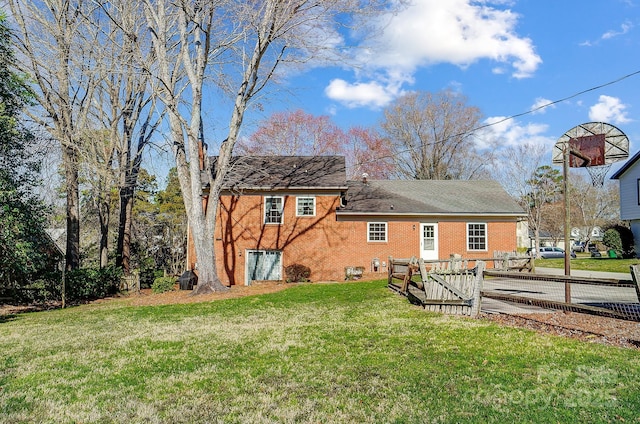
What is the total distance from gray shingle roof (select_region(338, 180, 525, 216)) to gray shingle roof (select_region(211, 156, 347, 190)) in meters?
1.83

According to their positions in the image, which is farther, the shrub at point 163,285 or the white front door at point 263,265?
the white front door at point 263,265

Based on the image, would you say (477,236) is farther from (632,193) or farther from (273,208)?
(632,193)

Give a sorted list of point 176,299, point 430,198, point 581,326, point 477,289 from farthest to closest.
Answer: point 430,198 < point 176,299 < point 477,289 < point 581,326

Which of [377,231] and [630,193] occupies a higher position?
[630,193]

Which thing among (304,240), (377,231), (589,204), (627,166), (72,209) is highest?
(627,166)

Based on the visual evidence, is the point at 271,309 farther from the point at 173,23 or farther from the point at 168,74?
the point at 173,23

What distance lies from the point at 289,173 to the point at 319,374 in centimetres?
1856

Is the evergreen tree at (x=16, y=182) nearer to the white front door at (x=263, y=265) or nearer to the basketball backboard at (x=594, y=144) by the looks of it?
the white front door at (x=263, y=265)

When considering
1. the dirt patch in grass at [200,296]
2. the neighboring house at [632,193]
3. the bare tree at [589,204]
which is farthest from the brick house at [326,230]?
the bare tree at [589,204]

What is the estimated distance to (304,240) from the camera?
22641 millimetres

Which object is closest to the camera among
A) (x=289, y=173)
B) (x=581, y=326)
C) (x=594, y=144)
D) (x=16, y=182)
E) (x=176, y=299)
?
(x=581, y=326)

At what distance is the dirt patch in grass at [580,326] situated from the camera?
6859 mm

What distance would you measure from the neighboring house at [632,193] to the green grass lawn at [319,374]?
26588 millimetres

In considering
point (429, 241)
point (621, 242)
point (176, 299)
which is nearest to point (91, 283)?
point (176, 299)
